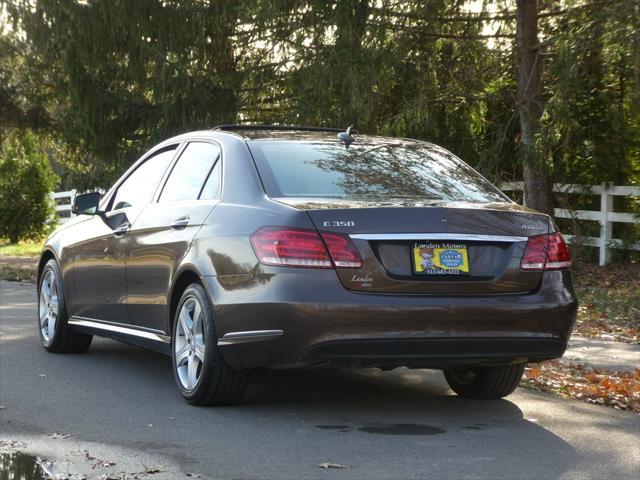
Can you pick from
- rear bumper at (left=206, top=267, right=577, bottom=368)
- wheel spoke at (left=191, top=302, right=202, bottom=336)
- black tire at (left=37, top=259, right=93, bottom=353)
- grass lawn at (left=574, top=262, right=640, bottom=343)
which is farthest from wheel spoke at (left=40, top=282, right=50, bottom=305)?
grass lawn at (left=574, top=262, right=640, bottom=343)

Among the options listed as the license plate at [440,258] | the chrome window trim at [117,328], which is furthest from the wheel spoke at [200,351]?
the license plate at [440,258]

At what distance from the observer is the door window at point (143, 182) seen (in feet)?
28.0

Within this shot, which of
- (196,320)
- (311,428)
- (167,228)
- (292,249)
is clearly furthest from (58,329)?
(292,249)

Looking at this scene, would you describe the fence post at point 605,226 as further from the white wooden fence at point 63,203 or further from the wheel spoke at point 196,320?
the white wooden fence at point 63,203

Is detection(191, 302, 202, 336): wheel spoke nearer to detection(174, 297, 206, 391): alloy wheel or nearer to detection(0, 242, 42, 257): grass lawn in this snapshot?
detection(174, 297, 206, 391): alloy wheel

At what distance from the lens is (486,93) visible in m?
18.4

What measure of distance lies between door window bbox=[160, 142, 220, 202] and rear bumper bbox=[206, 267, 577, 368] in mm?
1145

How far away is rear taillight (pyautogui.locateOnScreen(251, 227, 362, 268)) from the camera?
645 cm

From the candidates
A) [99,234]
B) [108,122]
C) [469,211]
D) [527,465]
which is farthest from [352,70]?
[527,465]

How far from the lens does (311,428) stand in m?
6.71

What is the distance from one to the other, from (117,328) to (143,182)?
1.06m

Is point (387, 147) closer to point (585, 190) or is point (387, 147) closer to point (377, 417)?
point (377, 417)

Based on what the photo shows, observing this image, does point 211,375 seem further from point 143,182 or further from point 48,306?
point 48,306

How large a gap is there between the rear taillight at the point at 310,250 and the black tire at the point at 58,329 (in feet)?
11.7
